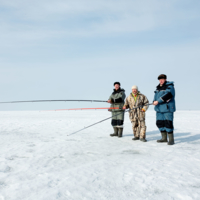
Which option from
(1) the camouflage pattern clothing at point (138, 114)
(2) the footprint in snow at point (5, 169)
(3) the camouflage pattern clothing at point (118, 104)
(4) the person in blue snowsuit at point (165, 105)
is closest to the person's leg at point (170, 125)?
(4) the person in blue snowsuit at point (165, 105)

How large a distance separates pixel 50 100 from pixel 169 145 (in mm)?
3529

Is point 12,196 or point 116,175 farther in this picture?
point 116,175

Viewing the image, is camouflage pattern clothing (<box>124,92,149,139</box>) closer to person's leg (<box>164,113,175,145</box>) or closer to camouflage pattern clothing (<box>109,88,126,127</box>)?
camouflage pattern clothing (<box>109,88,126,127</box>)

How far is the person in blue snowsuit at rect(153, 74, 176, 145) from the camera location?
16.3 ft

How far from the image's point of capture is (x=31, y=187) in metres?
2.39

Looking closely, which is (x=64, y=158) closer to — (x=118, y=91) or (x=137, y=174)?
(x=137, y=174)

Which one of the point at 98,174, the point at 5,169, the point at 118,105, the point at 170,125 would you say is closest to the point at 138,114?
the point at 118,105

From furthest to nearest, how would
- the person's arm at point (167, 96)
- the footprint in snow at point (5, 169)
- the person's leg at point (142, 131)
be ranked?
the person's leg at point (142, 131) < the person's arm at point (167, 96) < the footprint in snow at point (5, 169)

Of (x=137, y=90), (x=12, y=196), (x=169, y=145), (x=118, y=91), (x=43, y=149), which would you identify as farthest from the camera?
(x=118, y=91)

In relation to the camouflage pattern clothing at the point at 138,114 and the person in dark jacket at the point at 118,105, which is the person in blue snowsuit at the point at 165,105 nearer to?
the camouflage pattern clothing at the point at 138,114

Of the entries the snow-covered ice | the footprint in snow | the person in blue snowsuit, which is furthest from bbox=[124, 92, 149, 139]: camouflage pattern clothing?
the footprint in snow

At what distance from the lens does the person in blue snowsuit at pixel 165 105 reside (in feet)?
16.3

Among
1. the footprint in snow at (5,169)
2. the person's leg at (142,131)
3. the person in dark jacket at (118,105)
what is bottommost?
the footprint in snow at (5,169)

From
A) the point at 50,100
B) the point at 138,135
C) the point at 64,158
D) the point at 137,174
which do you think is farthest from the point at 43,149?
the point at 138,135
